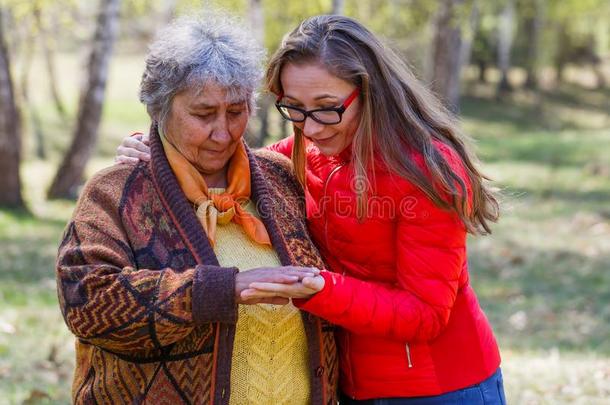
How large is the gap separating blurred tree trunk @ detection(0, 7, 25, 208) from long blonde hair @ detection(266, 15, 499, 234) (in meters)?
9.75

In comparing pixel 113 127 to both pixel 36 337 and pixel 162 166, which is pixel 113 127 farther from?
pixel 162 166

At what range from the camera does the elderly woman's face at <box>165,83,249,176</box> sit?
3053mm

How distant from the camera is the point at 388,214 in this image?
3020 mm

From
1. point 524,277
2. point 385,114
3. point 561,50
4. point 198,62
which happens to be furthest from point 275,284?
point 561,50

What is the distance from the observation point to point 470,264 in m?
10.5

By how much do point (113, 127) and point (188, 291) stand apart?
22644mm

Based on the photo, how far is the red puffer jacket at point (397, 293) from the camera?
2.96m

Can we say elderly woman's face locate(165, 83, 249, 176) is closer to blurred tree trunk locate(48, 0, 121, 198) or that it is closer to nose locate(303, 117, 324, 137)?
nose locate(303, 117, 324, 137)

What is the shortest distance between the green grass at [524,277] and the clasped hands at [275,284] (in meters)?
0.99

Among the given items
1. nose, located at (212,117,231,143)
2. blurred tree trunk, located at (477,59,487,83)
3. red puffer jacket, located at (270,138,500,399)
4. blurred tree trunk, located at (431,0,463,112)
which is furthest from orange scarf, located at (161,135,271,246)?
blurred tree trunk, located at (477,59,487,83)

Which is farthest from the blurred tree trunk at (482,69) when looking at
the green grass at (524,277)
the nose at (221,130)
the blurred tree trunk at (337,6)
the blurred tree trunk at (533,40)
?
the nose at (221,130)

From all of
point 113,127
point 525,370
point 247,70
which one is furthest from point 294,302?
point 113,127

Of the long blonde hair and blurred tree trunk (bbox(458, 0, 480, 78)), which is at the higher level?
the long blonde hair

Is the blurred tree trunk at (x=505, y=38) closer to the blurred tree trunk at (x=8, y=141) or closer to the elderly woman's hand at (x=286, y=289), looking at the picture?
the blurred tree trunk at (x=8, y=141)
